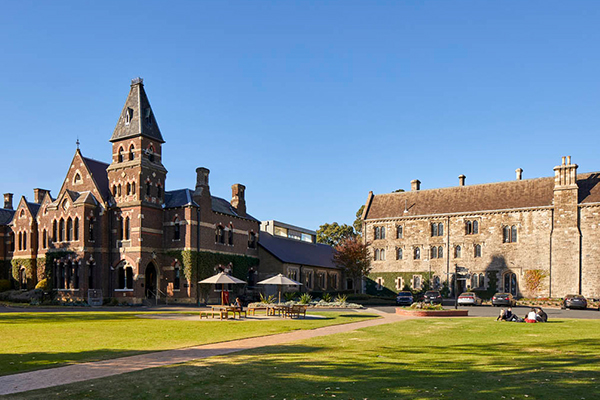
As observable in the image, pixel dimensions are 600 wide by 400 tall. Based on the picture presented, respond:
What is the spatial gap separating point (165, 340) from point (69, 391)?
805 cm

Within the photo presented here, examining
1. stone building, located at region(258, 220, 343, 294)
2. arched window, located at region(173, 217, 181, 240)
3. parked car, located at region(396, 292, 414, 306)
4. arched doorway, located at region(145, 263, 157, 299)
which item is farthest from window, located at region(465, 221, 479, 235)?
arched doorway, located at region(145, 263, 157, 299)

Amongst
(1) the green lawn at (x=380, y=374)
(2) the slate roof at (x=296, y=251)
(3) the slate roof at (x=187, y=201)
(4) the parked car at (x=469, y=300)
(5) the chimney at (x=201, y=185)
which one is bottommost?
(4) the parked car at (x=469, y=300)

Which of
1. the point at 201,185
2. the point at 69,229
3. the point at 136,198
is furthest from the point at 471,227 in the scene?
the point at 69,229

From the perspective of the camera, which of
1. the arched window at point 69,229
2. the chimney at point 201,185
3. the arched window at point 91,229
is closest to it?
the arched window at point 91,229

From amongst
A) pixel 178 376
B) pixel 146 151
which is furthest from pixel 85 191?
pixel 178 376

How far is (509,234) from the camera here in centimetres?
5741

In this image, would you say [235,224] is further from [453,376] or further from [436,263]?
[453,376]

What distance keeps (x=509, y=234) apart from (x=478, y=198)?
5.64 metres

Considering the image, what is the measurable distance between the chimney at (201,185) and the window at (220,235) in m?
3.47

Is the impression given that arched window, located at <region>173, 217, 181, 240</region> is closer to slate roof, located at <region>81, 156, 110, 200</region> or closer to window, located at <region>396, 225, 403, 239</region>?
slate roof, located at <region>81, 156, 110, 200</region>

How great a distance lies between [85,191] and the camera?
49.4 m

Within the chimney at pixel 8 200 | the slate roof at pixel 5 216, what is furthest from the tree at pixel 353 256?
the chimney at pixel 8 200

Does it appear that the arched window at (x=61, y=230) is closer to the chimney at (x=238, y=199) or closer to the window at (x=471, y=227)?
the chimney at (x=238, y=199)

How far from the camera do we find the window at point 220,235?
50728mm
